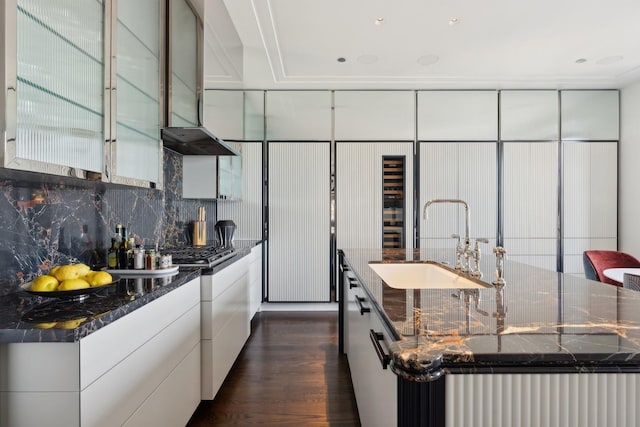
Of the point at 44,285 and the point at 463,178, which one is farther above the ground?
the point at 463,178

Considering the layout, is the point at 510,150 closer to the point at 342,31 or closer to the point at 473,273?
the point at 342,31

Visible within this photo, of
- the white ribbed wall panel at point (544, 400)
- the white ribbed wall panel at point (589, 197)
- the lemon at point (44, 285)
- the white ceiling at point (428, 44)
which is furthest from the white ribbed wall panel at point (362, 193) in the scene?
the white ribbed wall panel at point (544, 400)

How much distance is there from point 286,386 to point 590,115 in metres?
4.77

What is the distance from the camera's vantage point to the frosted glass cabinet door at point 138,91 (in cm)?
169

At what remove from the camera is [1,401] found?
3.34 ft

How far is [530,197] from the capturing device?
434cm

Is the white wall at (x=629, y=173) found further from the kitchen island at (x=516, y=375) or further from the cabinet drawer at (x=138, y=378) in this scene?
the cabinet drawer at (x=138, y=378)

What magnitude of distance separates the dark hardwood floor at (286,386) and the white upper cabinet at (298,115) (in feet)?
7.66

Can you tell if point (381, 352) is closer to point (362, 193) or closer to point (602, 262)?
point (362, 193)

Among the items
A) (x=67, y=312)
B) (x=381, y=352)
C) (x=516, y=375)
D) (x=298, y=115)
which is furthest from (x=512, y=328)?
(x=298, y=115)

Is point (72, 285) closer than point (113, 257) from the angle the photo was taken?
Yes

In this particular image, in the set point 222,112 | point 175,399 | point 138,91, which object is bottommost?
point 175,399

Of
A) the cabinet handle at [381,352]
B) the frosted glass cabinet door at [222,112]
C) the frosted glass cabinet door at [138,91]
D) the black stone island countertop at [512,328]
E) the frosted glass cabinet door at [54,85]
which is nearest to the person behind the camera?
the black stone island countertop at [512,328]

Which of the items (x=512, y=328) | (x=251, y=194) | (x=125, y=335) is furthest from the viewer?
(x=251, y=194)
